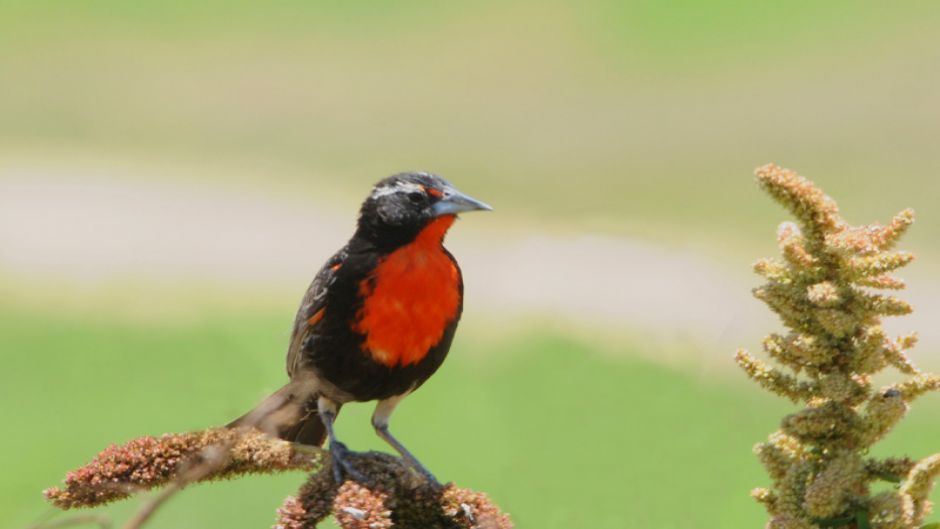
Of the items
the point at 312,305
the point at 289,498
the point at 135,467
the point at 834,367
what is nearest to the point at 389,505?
the point at 289,498

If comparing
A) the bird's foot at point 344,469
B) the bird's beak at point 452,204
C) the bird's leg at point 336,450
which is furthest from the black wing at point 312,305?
the bird's foot at point 344,469

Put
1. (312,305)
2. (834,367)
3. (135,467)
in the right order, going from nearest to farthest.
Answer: (834,367)
(135,467)
(312,305)

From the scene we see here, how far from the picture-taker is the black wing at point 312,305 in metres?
2.52

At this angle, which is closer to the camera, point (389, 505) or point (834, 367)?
point (834, 367)

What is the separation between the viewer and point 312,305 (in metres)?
2.57

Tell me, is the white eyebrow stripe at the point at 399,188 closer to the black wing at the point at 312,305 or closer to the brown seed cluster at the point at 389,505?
the black wing at the point at 312,305

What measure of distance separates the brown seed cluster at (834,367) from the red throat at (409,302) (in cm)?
109

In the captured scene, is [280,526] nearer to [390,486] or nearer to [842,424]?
[390,486]

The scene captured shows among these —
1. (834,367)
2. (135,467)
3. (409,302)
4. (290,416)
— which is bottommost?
(135,467)

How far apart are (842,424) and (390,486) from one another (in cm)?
62

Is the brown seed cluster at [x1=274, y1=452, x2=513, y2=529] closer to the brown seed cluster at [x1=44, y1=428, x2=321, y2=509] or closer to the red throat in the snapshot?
the brown seed cluster at [x1=44, y1=428, x2=321, y2=509]

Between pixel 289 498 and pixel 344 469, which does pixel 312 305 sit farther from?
pixel 289 498

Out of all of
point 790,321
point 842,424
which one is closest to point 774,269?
point 790,321

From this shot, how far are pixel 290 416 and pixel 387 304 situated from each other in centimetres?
36
